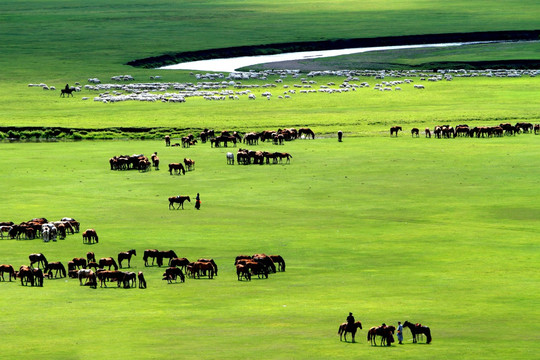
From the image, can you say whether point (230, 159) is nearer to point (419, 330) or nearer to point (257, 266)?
point (257, 266)

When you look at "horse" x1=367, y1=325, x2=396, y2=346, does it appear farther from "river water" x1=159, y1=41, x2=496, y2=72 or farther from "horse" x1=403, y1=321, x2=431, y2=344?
"river water" x1=159, y1=41, x2=496, y2=72

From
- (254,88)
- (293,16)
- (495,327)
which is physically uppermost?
(293,16)

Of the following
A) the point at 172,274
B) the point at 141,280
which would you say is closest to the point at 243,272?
the point at 172,274

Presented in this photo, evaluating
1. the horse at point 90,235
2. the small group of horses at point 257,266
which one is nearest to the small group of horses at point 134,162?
the horse at point 90,235

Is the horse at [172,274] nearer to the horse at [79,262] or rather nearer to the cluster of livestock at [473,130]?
the horse at [79,262]

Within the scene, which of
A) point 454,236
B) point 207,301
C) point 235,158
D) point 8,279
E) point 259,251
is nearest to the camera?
point 207,301

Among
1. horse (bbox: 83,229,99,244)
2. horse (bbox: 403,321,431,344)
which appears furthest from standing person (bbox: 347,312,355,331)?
horse (bbox: 83,229,99,244)

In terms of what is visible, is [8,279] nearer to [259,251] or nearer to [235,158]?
[259,251]

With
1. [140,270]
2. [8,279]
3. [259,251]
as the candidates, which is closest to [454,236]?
[259,251]
